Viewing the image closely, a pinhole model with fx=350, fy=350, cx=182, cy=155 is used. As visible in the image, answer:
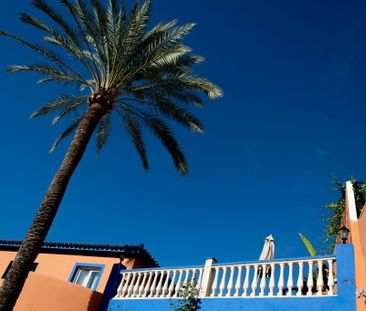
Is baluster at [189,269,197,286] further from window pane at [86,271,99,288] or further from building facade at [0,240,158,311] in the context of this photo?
window pane at [86,271,99,288]

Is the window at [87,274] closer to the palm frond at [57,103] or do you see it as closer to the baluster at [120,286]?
the baluster at [120,286]

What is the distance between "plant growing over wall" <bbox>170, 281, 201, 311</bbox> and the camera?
970cm

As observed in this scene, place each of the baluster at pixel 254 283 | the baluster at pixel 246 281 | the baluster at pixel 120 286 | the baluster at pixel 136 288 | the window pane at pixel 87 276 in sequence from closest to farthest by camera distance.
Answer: the baluster at pixel 254 283 < the baluster at pixel 246 281 < the baluster at pixel 136 288 < the baluster at pixel 120 286 < the window pane at pixel 87 276

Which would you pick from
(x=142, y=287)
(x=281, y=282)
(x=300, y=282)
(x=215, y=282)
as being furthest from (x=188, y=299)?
(x=300, y=282)

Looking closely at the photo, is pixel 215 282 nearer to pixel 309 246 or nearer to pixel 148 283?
pixel 148 283

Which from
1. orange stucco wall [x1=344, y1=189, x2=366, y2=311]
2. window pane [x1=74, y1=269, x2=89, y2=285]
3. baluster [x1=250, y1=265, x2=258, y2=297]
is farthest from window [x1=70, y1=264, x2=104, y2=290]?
orange stucco wall [x1=344, y1=189, x2=366, y2=311]

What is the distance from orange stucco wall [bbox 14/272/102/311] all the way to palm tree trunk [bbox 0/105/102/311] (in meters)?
4.07

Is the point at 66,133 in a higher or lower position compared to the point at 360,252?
higher

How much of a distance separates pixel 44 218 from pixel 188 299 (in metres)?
4.54

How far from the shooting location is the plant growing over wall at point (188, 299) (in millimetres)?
9695

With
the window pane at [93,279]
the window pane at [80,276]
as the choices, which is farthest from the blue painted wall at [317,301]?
the window pane at [80,276]

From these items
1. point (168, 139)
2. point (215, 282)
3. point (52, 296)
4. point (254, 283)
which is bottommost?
point (52, 296)

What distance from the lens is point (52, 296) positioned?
453 inches

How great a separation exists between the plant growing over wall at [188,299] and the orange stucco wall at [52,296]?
135 inches
